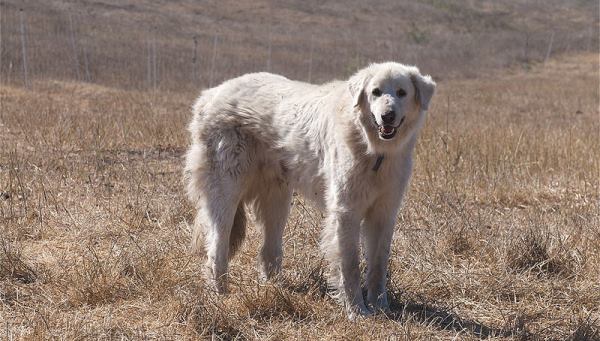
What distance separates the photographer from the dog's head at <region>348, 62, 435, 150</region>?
391cm

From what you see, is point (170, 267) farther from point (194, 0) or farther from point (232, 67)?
point (194, 0)

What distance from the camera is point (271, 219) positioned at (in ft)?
15.8

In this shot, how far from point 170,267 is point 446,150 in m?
4.14

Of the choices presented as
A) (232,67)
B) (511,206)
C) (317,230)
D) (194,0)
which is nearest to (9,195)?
(317,230)

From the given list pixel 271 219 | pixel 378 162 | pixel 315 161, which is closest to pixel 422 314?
pixel 378 162

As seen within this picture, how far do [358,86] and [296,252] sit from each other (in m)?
1.52

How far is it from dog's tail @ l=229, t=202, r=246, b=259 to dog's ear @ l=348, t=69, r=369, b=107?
1231 mm

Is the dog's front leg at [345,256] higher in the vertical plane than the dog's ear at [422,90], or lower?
lower

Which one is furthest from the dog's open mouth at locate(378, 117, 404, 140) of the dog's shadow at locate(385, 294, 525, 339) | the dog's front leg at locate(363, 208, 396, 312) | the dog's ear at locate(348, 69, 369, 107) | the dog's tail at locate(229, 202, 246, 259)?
the dog's tail at locate(229, 202, 246, 259)

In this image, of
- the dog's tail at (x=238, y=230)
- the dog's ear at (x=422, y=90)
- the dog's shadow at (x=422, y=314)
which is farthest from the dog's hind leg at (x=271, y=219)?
the dog's ear at (x=422, y=90)

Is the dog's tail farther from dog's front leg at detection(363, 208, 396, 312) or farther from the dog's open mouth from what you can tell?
the dog's open mouth

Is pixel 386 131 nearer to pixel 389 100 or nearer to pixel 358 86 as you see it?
pixel 389 100

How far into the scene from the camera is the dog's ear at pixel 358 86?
13.3 ft

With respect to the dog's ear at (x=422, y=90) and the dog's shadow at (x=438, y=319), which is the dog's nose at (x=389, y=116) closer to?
the dog's ear at (x=422, y=90)
